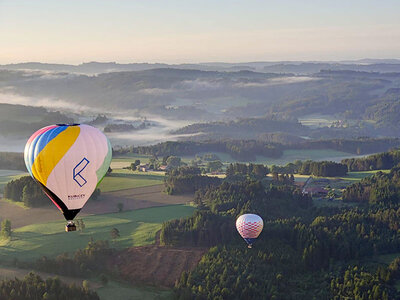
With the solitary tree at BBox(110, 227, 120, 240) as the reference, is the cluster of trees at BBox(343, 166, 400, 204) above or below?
below

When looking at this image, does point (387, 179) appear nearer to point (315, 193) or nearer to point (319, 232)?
point (315, 193)

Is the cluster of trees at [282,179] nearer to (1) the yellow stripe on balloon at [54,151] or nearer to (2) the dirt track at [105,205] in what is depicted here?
(2) the dirt track at [105,205]

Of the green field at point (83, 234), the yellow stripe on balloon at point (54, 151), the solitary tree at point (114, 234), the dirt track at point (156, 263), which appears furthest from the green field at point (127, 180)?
the yellow stripe on balloon at point (54, 151)

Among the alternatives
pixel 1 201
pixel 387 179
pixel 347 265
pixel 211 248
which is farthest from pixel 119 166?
pixel 347 265

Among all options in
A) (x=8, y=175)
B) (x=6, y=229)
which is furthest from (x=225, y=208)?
(x=8, y=175)

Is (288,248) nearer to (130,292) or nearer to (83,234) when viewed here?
(130,292)

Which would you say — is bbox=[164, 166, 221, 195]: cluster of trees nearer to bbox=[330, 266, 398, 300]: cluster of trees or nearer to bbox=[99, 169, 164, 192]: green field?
bbox=[99, 169, 164, 192]: green field

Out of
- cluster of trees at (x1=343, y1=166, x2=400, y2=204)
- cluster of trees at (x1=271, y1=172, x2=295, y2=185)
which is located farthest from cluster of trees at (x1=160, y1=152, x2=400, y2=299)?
cluster of trees at (x1=271, y1=172, x2=295, y2=185)
